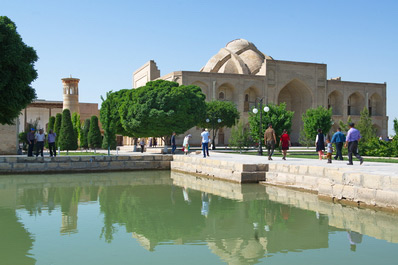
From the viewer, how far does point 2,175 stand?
48.4ft

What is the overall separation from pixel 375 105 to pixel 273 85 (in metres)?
13.9

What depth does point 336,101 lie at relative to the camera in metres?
46.3

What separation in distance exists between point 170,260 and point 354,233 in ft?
9.70

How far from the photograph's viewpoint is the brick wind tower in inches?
1843

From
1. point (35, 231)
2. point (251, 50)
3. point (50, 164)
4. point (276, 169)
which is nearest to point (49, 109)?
point (251, 50)

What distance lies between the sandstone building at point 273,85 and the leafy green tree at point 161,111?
573 inches

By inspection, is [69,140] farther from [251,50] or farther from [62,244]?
[251,50]

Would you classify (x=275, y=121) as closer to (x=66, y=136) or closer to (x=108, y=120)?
(x=108, y=120)

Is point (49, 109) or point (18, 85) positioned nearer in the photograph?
point (18, 85)

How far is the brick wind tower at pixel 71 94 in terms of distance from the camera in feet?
154

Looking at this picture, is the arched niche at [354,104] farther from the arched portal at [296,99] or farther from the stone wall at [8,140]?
the stone wall at [8,140]

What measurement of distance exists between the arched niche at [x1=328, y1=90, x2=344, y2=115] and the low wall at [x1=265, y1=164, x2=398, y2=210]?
3681cm

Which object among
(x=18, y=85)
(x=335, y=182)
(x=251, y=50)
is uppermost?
(x=251, y=50)

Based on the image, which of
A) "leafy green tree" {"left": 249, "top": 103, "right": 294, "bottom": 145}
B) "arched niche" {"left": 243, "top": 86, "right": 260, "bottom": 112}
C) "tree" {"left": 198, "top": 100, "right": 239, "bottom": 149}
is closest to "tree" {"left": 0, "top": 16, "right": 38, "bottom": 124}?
"leafy green tree" {"left": 249, "top": 103, "right": 294, "bottom": 145}
